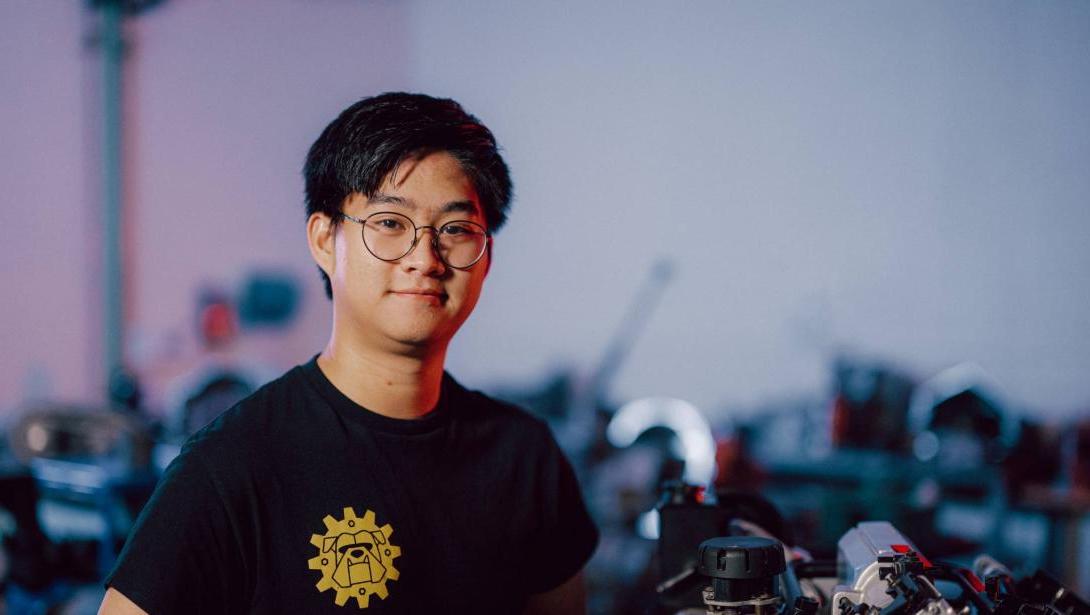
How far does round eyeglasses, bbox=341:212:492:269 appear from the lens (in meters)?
1.51

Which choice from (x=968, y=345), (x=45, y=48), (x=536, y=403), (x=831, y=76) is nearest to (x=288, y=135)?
(x=45, y=48)

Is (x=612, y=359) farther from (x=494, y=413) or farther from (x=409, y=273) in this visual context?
(x=409, y=273)

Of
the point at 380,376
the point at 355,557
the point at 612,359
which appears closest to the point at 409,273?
the point at 380,376

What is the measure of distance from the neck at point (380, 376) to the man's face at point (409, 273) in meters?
0.03

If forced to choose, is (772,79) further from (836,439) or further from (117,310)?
(117,310)

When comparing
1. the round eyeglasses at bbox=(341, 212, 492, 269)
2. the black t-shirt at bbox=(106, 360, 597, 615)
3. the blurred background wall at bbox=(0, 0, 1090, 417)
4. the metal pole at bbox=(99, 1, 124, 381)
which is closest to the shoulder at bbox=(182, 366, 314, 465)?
the black t-shirt at bbox=(106, 360, 597, 615)

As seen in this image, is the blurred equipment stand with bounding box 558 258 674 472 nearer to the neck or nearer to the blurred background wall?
the blurred background wall

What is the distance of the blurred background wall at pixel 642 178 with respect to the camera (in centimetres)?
526

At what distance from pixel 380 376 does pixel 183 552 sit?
405 millimetres

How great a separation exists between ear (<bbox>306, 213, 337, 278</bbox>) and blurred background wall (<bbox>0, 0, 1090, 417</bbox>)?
14.6 feet

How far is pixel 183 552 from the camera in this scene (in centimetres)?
130

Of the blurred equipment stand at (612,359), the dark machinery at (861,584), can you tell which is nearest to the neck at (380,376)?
the dark machinery at (861,584)

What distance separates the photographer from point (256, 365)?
22.2 ft

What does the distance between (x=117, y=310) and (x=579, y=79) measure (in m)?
3.26
